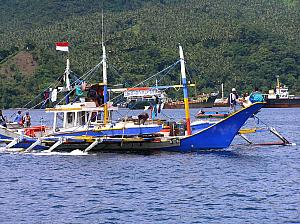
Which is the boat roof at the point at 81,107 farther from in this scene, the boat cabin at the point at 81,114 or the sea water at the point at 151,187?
the sea water at the point at 151,187

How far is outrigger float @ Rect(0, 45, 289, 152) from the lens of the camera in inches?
2201

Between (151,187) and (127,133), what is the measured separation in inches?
484

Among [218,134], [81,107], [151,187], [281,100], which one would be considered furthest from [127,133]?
[281,100]

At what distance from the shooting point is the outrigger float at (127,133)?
55906 mm

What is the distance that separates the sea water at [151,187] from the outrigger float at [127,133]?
81 cm

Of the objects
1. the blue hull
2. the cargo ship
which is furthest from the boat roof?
the cargo ship

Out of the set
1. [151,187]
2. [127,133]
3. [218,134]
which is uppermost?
[127,133]

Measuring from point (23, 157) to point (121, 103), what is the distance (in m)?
8.56

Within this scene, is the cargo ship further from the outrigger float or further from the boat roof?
the boat roof

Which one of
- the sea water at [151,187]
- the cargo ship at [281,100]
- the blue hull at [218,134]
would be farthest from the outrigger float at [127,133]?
the cargo ship at [281,100]

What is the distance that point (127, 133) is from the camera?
183 ft

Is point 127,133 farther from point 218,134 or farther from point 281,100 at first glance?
point 281,100

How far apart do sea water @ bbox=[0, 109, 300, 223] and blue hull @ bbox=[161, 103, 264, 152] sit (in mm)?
786

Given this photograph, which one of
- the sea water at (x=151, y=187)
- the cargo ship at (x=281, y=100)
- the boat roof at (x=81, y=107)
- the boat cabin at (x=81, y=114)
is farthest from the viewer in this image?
the cargo ship at (x=281, y=100)
